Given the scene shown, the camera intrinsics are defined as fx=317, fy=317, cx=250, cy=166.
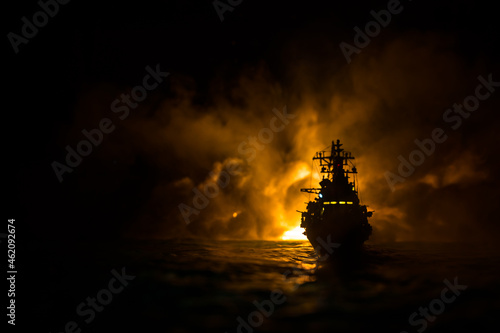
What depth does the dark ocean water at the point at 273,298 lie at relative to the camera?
12.0 meters

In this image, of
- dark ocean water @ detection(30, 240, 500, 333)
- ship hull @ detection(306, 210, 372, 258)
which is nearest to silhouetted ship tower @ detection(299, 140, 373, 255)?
ship hull @ detection(306, 210, 372, 258)

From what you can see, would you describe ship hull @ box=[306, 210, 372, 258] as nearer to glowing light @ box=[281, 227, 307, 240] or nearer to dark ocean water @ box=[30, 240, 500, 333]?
dark ocean water @ box=[30, 240, 500, 333]

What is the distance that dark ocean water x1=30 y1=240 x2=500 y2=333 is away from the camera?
12.0 meters

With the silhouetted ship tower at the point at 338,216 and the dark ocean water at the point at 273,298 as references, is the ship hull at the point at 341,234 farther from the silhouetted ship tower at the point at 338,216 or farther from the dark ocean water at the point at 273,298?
the dark ocean water at the point at 273,298

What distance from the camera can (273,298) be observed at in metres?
15.7

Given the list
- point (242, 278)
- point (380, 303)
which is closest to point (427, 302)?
point (380, 303)

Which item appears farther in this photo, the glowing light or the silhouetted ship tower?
the glowing light

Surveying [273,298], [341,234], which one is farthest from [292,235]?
[273,298]

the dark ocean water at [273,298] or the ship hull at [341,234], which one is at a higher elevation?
the ship hull at [341,234]

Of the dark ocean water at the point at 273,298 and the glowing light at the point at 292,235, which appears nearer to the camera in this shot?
the dark ocean water at the point at 273,298

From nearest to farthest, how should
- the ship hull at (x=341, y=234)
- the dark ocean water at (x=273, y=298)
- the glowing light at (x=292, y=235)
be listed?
the dark ocean water at (x=273, y=298) → the ship hull at (x=341, y=234) → the glowing light at (x=292, y=235)


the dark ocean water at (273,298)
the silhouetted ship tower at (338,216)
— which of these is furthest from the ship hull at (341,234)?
the dark ocean water at (273,298)

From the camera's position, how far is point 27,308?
14.5m

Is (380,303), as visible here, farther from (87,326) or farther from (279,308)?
(87,326)
